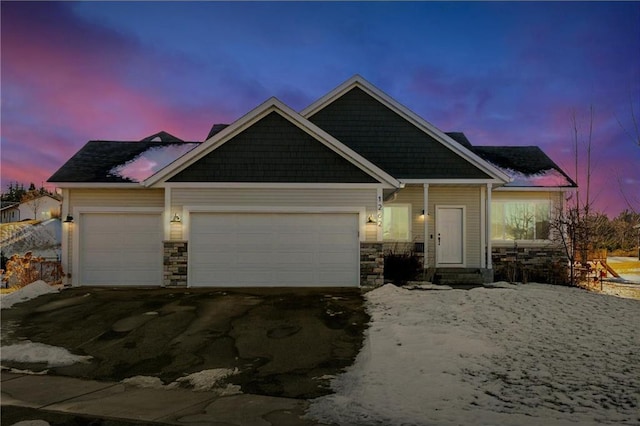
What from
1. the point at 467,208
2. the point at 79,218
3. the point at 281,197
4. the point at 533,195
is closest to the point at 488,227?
the point at 467,208

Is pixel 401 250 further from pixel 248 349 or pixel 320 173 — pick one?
pixel 248 349

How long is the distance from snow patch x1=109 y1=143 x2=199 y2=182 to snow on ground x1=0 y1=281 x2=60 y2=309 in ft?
12.2

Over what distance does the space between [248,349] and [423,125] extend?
10849 millimetres

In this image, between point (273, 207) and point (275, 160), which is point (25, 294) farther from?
point (275, 160)

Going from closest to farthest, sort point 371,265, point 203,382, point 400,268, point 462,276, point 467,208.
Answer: point 203,382 < point 371,265 < point 400,268 < point 462,276 < point 467,208

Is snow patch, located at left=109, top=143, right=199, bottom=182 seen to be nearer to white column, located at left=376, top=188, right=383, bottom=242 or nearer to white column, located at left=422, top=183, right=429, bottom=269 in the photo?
white column, located at left=376, top=188, right=383, bottom=242

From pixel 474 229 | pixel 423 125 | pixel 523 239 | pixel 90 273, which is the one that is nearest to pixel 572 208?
pixel 523 239

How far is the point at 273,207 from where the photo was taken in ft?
40.9

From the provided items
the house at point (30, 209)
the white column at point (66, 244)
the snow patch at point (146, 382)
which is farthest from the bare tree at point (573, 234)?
the house at point (30, 209)

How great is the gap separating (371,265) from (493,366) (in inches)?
259

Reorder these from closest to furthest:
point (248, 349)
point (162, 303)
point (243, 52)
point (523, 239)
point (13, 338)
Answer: point (248, 349) < point (13, 338) < point (162, 303) < point (523, 239) < point (243, 52)

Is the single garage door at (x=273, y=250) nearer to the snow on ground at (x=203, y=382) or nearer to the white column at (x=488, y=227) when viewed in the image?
the white column at (x=488, y=227)

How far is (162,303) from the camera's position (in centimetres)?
1036

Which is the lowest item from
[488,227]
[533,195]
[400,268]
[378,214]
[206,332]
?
[206,332]
